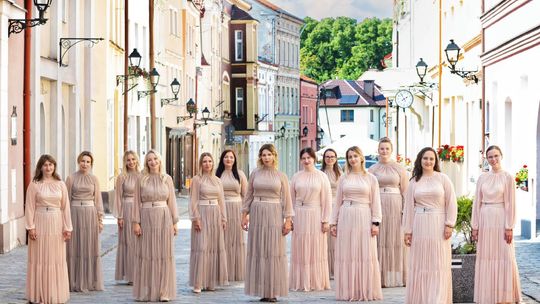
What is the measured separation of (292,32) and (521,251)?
85171 mm

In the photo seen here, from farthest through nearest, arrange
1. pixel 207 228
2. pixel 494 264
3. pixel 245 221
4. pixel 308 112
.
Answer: pixel 308 112 → pixel 207 228 → pixel 245 221 → pixel 494 264

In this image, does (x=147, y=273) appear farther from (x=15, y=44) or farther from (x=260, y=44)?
(x=260, y=44)

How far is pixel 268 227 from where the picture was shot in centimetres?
1833

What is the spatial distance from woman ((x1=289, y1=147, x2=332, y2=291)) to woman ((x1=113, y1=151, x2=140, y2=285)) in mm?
2097

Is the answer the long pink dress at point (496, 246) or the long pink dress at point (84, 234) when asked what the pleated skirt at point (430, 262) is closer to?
the long pink dress at point (496, 246)

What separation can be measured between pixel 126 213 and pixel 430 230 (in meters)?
6.21

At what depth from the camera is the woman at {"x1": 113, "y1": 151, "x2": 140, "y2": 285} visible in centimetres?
1977

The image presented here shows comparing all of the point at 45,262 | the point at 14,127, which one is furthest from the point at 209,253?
the point at 14,127

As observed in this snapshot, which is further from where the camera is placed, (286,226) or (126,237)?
(126,237)

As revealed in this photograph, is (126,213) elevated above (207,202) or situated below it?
below

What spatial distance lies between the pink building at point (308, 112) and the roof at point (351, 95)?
40.2ft

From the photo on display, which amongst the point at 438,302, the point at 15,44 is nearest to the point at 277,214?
the point at 438,302

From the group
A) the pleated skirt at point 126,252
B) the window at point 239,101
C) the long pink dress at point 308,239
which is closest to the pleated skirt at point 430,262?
the long pink dress at point 308,239

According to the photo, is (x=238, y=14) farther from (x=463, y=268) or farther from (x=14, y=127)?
(x=463, y=268)
